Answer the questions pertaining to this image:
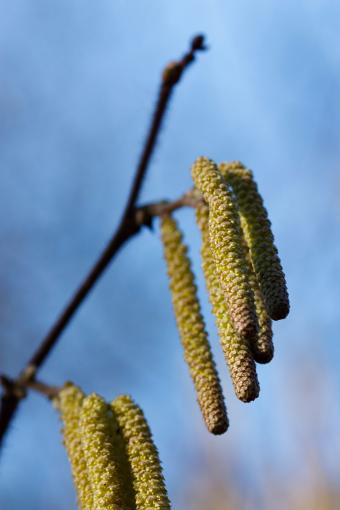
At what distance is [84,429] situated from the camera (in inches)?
81.7

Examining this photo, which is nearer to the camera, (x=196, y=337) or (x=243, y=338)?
(x=243, y=338)

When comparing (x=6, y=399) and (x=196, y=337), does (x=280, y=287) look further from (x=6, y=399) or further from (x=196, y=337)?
(x=6, y=399)

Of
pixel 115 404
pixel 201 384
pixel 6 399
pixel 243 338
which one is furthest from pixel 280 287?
pixel 6 399

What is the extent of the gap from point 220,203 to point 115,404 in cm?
52

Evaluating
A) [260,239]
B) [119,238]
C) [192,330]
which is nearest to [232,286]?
[260,239]

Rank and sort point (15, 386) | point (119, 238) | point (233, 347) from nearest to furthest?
point (233, 347), point (119, 238), point (15, 386)

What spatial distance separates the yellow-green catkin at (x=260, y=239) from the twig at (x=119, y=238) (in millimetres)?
386

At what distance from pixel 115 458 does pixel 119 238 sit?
84 cm

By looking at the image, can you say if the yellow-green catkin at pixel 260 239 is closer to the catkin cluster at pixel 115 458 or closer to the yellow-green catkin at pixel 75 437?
the catkin cluster at pixel 115 458

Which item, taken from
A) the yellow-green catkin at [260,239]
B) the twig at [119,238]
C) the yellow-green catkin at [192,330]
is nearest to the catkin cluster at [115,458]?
the yellow-green catkin at [192,330]

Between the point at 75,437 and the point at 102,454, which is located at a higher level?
the point at 75,437

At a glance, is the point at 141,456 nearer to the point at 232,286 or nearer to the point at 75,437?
the point at 75,437

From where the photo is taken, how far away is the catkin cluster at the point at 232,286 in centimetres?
183

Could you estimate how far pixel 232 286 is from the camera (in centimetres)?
187
